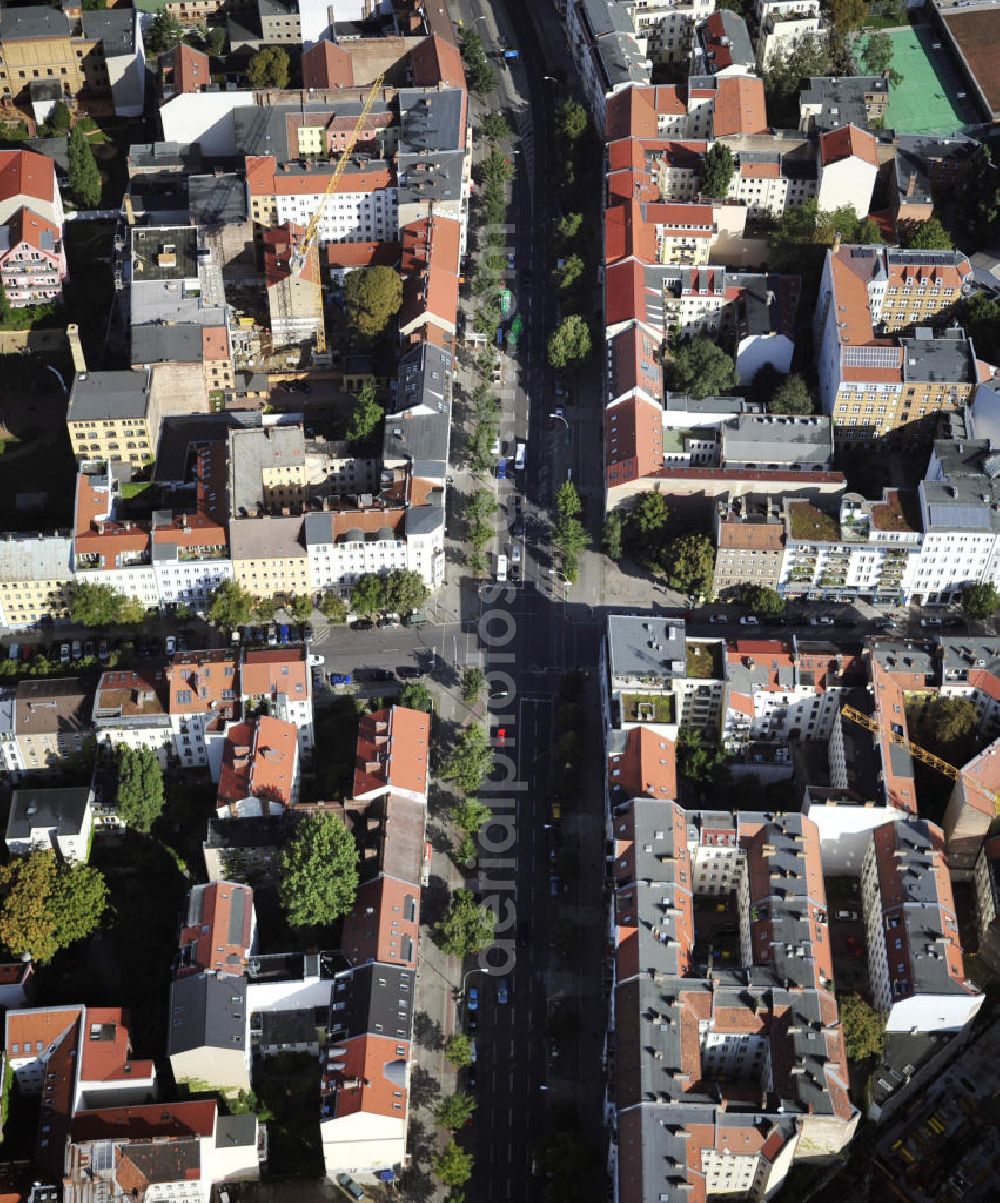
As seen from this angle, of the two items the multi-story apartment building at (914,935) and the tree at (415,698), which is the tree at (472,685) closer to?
the tree at (415,698)

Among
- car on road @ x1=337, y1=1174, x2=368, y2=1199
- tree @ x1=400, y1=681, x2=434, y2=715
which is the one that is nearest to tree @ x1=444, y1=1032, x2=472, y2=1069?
car on road @ x1=337, y1=1174, x2=368, y2=1199

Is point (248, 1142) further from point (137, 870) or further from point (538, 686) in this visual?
point (538, 686)

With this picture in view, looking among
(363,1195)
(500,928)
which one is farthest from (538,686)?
(363,1195)

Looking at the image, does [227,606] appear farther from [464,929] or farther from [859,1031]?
[859,1031]

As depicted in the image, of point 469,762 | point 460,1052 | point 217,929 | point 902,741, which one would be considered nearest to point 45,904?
point 217,929

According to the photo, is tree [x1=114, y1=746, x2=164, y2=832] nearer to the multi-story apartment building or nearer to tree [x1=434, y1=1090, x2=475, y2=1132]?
tree [x1=434, y1=1090, x2=475, y2=1132]
